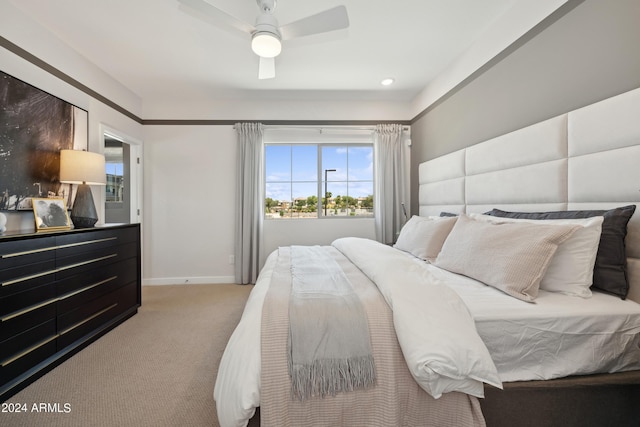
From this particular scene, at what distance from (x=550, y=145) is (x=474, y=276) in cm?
98

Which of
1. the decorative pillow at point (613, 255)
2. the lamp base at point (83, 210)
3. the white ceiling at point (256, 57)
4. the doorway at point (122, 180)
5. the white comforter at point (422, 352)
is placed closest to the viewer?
the white comforter at point (422, 352)

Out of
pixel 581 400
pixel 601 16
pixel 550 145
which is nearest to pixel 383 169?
pixel 550 145

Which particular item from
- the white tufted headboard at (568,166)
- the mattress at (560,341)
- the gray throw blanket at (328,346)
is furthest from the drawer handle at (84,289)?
the white tufted headboard at (568,166)

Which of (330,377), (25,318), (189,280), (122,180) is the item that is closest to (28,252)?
(25,318)

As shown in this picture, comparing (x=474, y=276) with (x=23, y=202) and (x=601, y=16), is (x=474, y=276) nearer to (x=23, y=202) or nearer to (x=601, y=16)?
(x=601, y=16)

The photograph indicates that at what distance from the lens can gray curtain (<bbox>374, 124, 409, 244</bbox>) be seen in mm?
3779

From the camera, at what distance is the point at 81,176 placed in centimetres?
225

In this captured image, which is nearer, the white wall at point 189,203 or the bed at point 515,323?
the bed at point 515,323

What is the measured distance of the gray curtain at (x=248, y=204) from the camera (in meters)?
3.69

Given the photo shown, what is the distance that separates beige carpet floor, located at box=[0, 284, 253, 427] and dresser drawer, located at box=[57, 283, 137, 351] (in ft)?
0.42

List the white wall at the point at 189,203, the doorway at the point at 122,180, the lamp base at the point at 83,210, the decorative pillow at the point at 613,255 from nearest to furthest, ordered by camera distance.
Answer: the decorative pillow at the point at 613,255 → the lamp base at the point at 83,210 → the doorway at the point at 122,180 → the white wall at the point at 189,203

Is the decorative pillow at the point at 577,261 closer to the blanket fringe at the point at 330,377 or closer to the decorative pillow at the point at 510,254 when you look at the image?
the decorative pillow at the point at 510,254

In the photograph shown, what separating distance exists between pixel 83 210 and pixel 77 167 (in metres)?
0.37

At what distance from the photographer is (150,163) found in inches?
147
